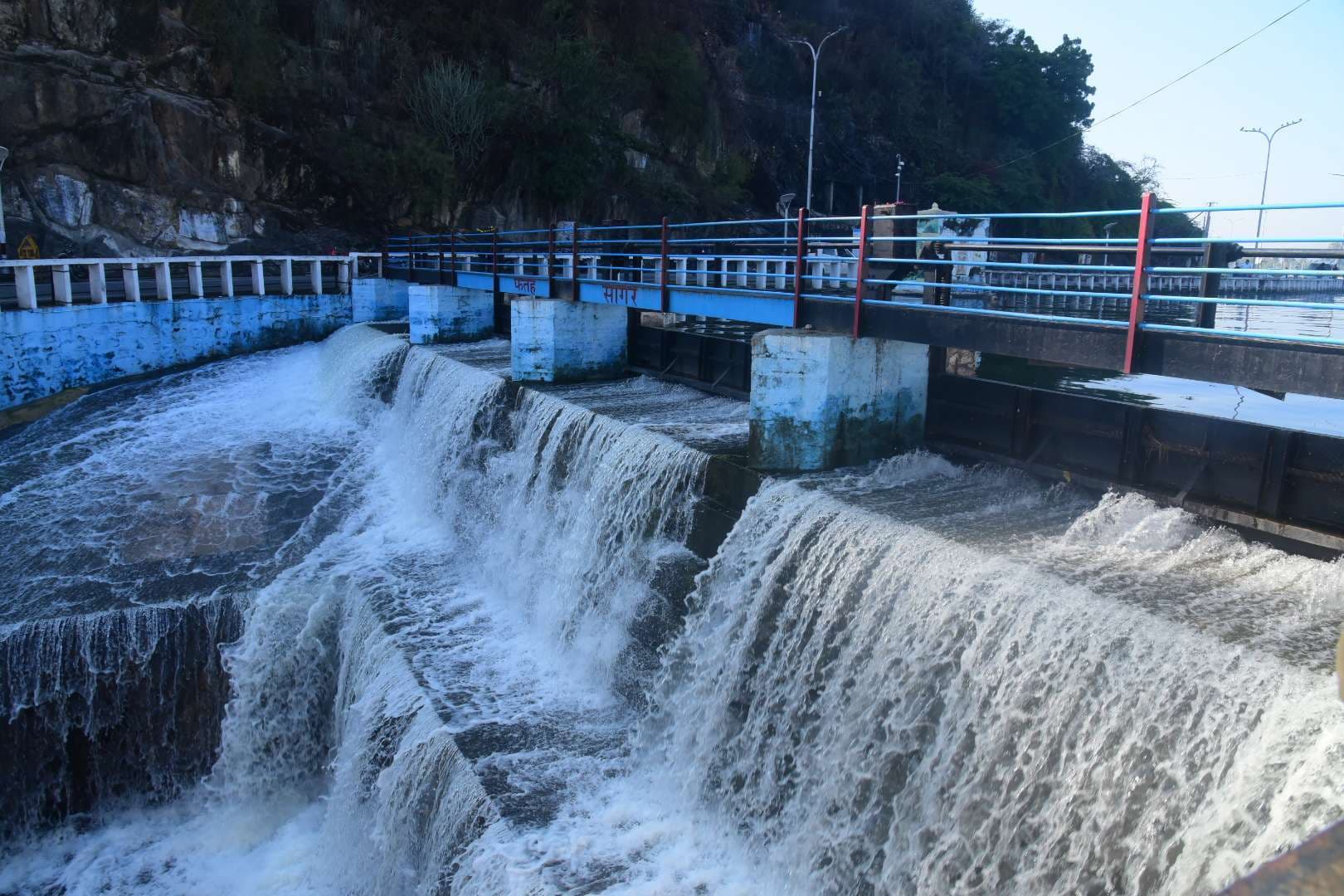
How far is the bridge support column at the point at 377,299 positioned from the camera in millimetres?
21391

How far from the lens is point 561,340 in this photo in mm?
12961

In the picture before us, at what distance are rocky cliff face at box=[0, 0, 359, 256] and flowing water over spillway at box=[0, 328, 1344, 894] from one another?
13559mm

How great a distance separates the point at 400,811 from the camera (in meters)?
6.77

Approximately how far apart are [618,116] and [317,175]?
1317 cm

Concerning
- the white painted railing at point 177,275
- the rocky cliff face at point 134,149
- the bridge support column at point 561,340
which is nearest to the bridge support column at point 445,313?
the bridge support column at point 561,340

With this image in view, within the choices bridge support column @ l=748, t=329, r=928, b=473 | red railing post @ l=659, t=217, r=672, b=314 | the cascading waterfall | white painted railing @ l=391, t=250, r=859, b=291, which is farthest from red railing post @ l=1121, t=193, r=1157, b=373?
red railing post @ l=659, t=217, r=672, b=314

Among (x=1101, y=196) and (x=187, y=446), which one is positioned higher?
(x=1101, y=196)

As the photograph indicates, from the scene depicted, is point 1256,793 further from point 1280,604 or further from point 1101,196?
point 1101,196

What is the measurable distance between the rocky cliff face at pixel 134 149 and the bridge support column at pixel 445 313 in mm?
10809

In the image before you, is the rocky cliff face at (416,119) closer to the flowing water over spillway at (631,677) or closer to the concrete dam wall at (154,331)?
the concrete dam wall at (154,331)

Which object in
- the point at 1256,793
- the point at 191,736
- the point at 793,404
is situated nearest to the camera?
→ the point at 1256,793

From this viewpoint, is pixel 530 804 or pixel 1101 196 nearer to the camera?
pixel 530 804

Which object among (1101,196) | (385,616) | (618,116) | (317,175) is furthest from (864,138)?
(385,616)

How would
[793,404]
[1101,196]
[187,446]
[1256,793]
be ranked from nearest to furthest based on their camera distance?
1. [1256,793]
2. [793,404]
3. [187,446]
4. [1101,196]
